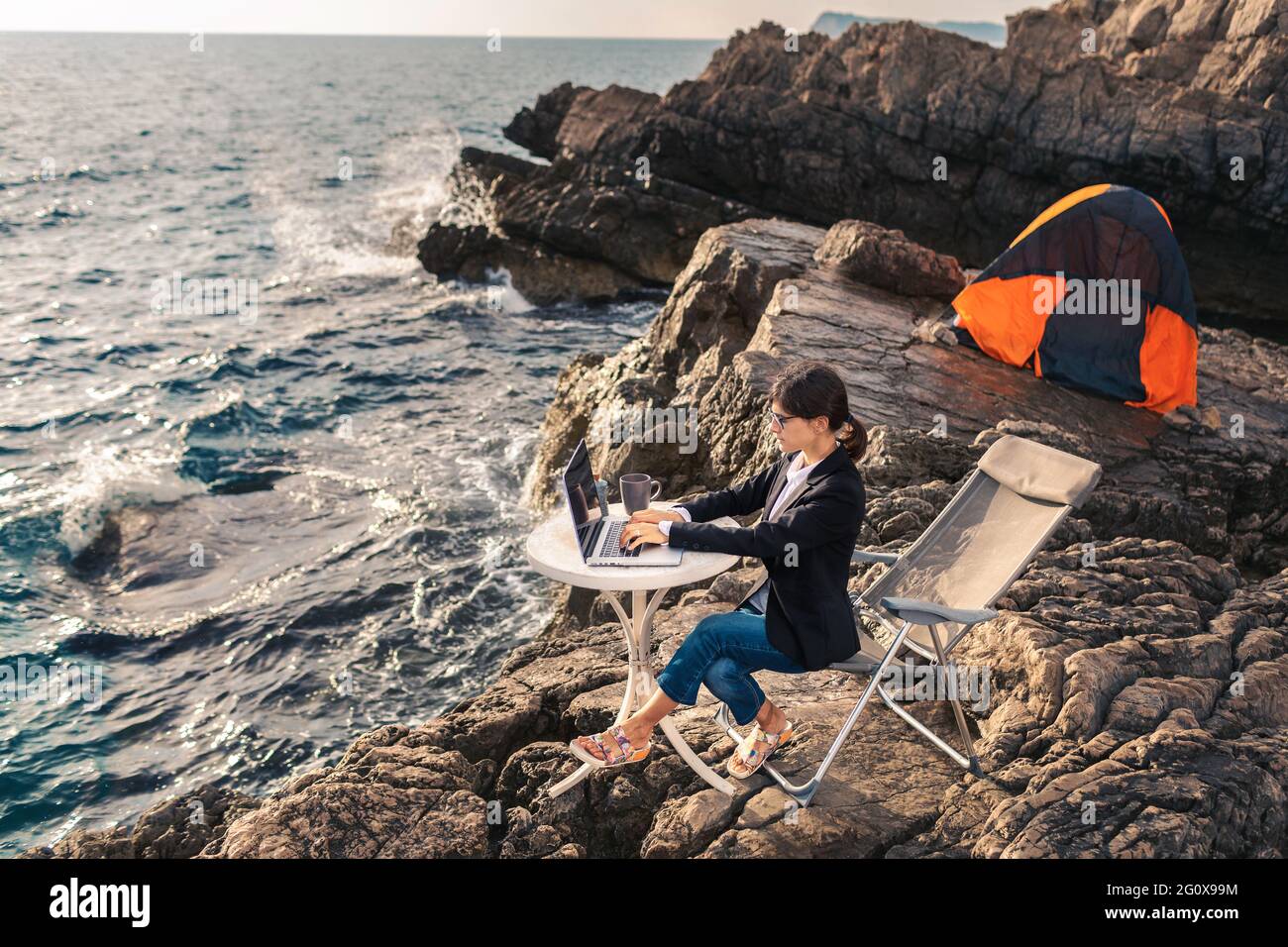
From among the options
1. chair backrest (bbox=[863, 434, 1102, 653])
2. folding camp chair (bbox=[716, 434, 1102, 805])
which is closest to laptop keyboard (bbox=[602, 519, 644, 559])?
folding camp chair (bbox=[716, 434, 1102, 805])

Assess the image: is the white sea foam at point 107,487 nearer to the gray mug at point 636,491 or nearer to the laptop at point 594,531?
the laptop at point 594,531

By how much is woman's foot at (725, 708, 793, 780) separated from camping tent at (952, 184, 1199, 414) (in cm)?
668

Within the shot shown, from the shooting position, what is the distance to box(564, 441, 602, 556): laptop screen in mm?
4617

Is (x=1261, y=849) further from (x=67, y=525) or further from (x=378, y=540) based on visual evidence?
(x=67, y=525)

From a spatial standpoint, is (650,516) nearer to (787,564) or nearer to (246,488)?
(787,564)

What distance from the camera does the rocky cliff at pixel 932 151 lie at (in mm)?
24078

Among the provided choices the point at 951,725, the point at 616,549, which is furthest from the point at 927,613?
the point at 616,549

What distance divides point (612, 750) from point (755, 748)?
27.4 inches

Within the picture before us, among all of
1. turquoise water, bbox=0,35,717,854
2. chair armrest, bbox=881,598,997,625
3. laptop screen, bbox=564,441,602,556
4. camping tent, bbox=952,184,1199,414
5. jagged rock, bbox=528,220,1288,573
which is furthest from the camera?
camping tent, bbox=952,184,1199,414

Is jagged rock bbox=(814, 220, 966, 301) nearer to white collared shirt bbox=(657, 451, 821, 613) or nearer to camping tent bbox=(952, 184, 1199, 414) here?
camping tent bbox=(952, 184, 1199, 414)

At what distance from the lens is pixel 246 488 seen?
13.7 m

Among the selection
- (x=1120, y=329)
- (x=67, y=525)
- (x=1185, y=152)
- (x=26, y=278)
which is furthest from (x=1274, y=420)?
(x=26, y=278)

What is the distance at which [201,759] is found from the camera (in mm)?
8453
